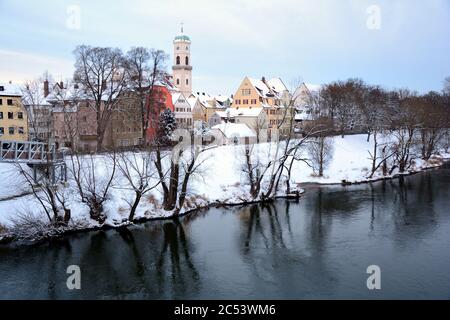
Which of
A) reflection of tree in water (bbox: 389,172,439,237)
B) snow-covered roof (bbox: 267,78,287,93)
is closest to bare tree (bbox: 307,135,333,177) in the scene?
reflection of tree in water (bbox: 389,172,439,237)

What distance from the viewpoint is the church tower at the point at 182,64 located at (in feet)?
240

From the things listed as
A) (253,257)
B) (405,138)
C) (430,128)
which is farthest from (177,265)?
(430,128)

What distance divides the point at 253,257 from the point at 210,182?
14.2 meters

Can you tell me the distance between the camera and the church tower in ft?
240

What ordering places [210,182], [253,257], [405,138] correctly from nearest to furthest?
[253,257], [210,182], [405,138]

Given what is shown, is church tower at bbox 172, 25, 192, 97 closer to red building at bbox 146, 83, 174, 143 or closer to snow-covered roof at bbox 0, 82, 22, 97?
red building at bbox 146, 83, 174, 143

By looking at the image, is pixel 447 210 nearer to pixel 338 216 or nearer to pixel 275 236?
pixel 338 216

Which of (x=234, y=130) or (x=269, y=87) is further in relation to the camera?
(x=269, y=87)

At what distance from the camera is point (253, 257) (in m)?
19.6

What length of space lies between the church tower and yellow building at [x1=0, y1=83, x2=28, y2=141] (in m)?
33.3

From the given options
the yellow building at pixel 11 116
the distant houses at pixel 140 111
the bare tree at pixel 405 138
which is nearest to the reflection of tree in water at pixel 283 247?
the distant houses at pixel 140 111

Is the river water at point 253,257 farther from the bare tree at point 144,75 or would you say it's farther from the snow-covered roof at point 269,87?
the snow-covered roof at point 269,87

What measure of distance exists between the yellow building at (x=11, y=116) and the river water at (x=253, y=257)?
2543 centimetres

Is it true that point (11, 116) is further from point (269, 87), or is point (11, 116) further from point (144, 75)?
point (269, 87)
